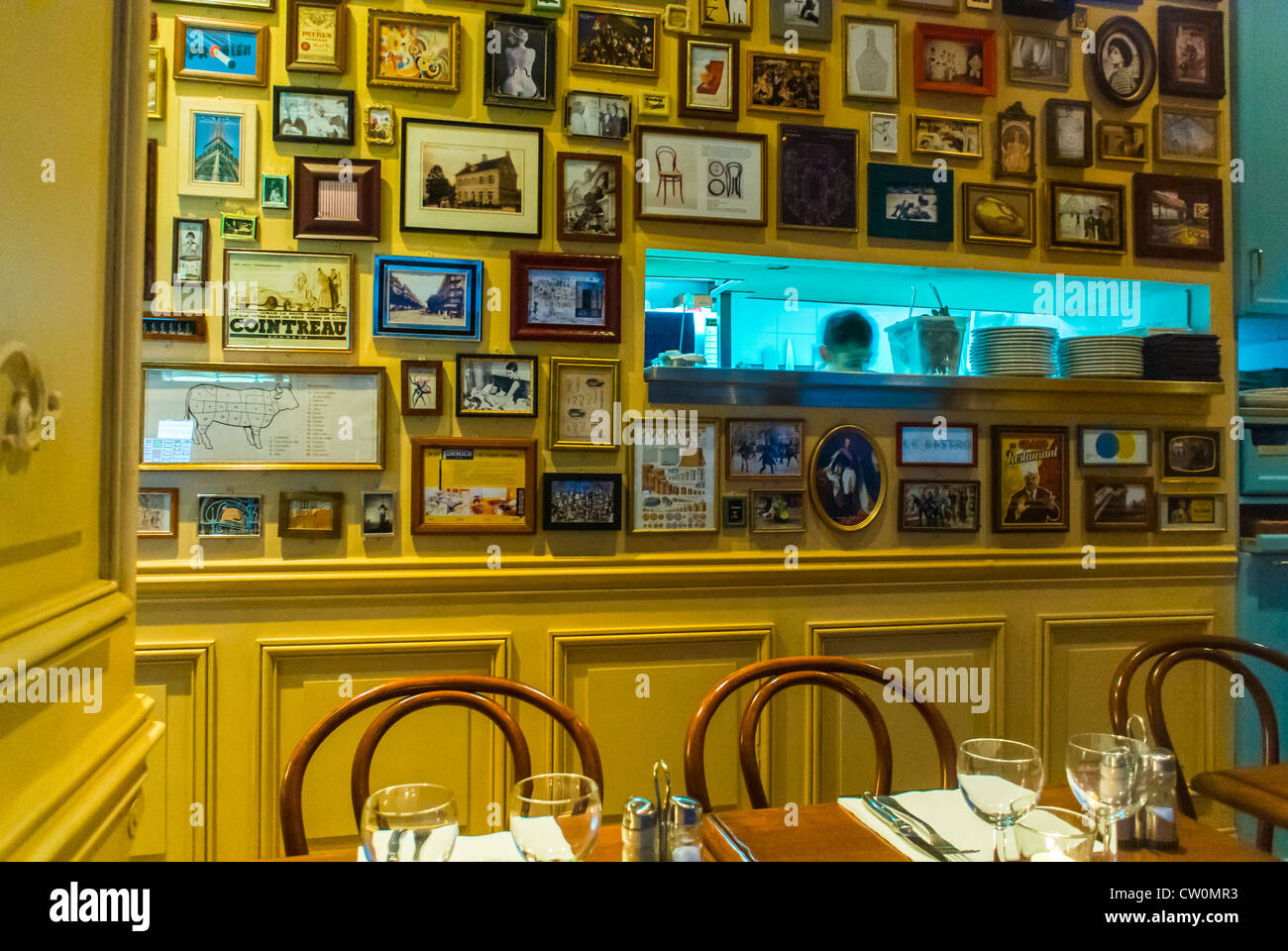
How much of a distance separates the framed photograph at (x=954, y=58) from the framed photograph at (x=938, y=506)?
4.23 ft

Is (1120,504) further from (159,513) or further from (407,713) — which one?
(159,513)

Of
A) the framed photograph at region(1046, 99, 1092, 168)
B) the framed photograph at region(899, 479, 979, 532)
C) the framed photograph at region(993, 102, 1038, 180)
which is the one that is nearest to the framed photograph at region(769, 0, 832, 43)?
the framed photograph at region(993, 102, 1038, 180)

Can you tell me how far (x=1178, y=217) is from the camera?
113 inches

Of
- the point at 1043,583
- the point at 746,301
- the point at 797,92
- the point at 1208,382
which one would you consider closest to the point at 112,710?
the point at 746,301

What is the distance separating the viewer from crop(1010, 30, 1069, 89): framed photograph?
276 centimetres

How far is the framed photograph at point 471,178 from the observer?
7.89 ft

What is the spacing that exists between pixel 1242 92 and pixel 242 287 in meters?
3.38

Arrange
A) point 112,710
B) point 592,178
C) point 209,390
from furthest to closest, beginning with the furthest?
point 592,178
point 209,390
point 112,710

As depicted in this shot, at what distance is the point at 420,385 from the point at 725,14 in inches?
58.6

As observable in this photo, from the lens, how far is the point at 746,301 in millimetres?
2832

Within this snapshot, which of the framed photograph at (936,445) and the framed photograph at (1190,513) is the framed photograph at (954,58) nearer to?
the framed photograph at (936,445)

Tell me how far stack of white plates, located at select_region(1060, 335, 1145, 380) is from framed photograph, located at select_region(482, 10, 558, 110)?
189 cm
